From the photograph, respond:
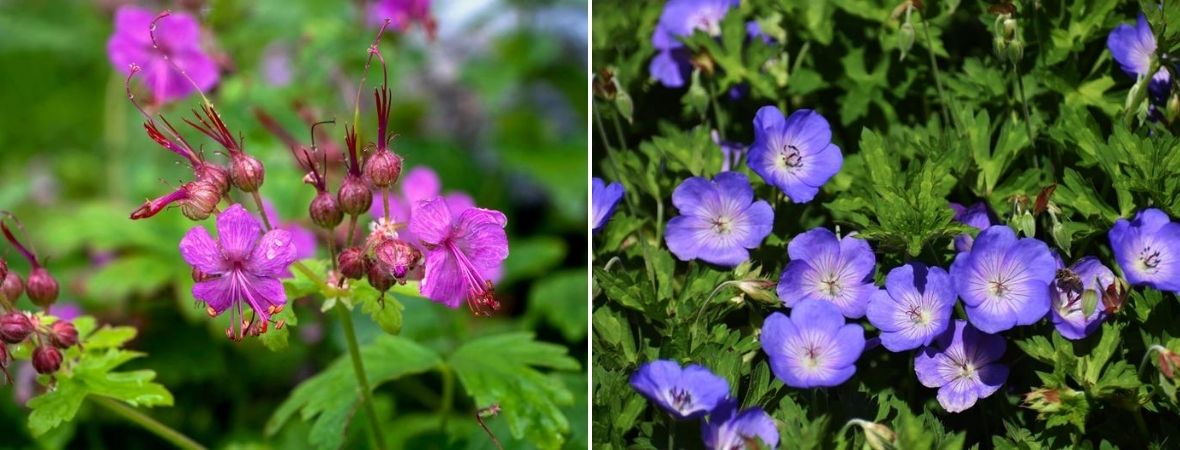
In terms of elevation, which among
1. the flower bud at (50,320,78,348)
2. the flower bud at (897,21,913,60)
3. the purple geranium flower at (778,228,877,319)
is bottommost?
the flower bud at (50,320,78,348)

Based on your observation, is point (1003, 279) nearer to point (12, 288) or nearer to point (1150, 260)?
point (1150, 260)

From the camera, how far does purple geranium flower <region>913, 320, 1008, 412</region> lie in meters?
1.19

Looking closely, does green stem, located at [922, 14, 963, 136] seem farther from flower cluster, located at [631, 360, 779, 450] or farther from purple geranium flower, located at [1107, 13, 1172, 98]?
flower cluster, located at [631, 360, 779, 450]

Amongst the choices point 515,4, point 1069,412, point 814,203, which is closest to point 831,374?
point 1069,412

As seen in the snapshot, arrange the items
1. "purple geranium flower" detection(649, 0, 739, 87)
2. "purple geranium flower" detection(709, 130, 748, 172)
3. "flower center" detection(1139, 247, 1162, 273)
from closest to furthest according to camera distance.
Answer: "flower center" detection(1139, 247, 1162, 273) → "purple geranium flower" detection(709, 130, 748, 172) → "purple geranium flower" detection(649, 0, 739, 87)

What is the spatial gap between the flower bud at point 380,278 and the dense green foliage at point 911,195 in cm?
22

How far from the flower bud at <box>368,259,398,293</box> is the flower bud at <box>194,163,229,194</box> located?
17 cm

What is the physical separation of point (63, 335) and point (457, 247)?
1.58 ft

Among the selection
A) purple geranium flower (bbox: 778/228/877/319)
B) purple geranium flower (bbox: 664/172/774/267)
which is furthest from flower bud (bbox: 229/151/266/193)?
purple geranium flower (bbox: 778/228/877/319)

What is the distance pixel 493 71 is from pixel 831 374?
6.98 ft

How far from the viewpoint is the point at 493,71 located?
10.3ft

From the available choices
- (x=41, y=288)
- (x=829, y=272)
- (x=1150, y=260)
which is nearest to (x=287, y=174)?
(x=41, y=288)

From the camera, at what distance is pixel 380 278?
1279 mm

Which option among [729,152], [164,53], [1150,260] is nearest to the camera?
[1150,260]
